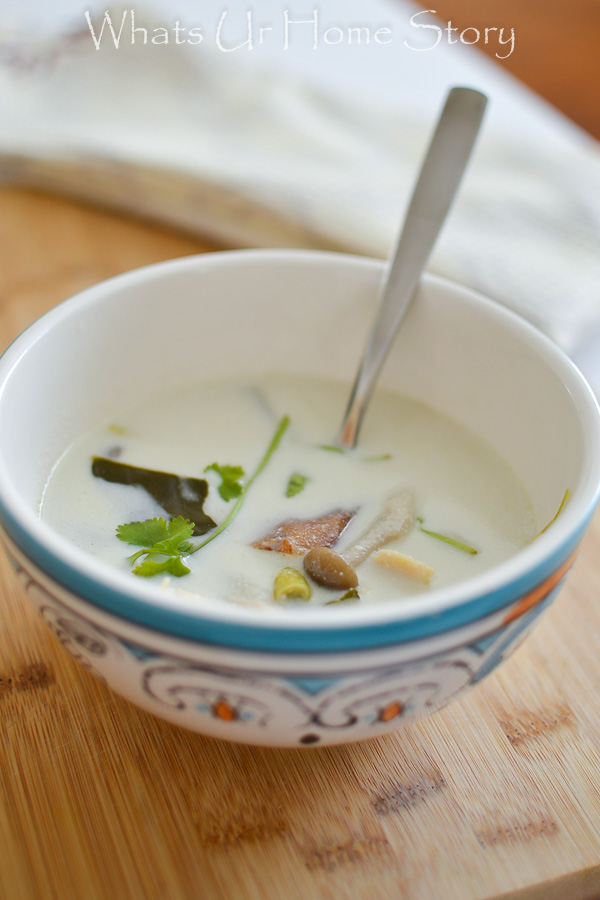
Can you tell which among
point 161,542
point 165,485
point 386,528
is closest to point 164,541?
point 161,542

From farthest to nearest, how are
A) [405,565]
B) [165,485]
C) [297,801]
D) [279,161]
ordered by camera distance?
[279,161], [165,485], [405,565], [297,801]

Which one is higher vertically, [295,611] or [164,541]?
[295,611]

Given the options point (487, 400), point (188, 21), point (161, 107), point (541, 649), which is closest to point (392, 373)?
point (487, 400)

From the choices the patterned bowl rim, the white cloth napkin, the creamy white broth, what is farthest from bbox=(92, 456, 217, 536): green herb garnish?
the white cloth napkin

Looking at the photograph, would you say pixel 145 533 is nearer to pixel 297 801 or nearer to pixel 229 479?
pixel 229 479

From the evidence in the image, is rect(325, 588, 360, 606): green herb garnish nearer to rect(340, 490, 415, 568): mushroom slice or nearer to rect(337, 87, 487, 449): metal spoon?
rect(340, 490, 415, 568): mushroom slice

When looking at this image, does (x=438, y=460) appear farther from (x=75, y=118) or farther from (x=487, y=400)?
(x=75, y=118)
